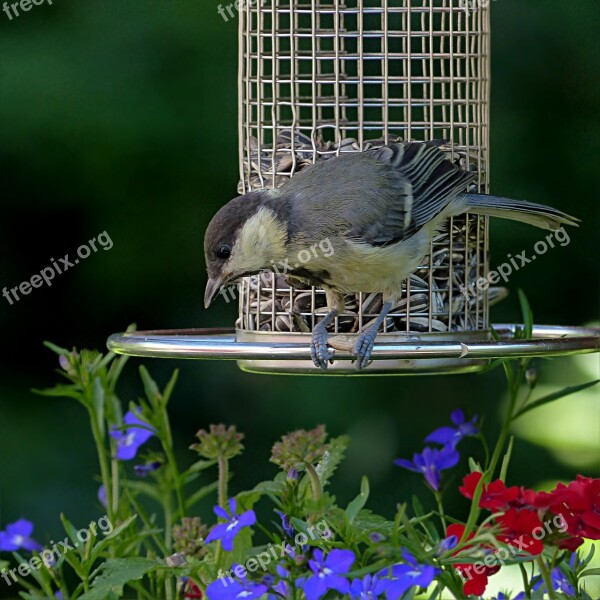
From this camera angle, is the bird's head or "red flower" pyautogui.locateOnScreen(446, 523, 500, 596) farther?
the bird's head

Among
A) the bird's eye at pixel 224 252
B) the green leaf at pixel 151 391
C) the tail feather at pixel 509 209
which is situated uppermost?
the tail feather at pixel 509 209

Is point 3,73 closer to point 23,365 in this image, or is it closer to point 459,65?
point 23,365

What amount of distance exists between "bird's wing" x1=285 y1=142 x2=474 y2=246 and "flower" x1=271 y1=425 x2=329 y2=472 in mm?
830

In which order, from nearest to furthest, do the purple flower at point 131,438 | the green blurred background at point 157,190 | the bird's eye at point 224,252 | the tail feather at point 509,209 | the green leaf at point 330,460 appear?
1. the green leaf at point 330,460
2. the purple flower at point 131,438
3. the bird's eye at point 224,252
4. the tail feather at point 509,209
5. the green blurred background at point 157,190

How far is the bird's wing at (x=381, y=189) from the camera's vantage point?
3.26 metres

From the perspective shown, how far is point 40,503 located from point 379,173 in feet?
9.18

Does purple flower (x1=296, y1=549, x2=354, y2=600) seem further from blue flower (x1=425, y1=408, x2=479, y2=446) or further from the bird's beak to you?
the bird's beak

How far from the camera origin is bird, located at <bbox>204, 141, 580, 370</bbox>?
10.3 feet

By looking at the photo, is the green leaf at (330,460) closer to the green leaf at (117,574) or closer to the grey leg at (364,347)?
the grey leg at (364,347)

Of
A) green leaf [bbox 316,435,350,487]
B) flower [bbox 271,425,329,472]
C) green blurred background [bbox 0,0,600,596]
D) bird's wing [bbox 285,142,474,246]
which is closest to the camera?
flower [bbox 271,425,329,472]

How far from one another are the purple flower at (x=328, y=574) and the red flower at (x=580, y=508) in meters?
0.44

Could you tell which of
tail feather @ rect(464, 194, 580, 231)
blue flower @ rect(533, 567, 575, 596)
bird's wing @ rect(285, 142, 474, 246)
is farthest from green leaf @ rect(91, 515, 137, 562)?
tail feather @ rect(464, 194, 580, 231)

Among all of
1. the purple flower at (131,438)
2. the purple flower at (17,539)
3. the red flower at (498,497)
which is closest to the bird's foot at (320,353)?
the purple flower at (131,438)

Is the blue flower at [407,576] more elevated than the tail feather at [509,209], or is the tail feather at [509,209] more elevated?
the tail feather at [509,209]
